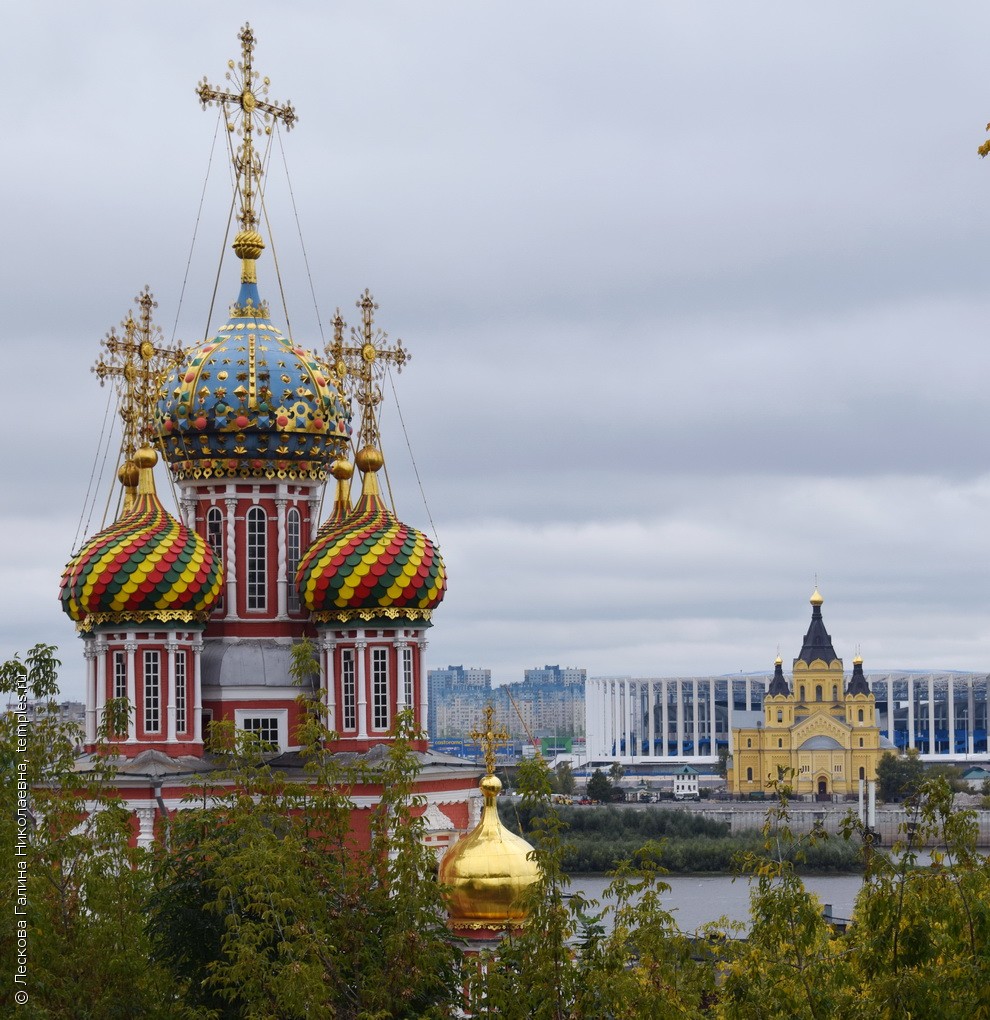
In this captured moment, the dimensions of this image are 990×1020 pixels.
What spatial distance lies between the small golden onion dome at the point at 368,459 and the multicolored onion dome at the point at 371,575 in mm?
831

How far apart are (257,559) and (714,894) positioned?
27.1 meters

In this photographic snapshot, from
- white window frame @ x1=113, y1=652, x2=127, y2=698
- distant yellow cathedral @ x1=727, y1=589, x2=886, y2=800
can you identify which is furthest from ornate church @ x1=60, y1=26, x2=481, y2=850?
distant yellow cathedral @ x1=727, y1=589, x2=886, y2=800

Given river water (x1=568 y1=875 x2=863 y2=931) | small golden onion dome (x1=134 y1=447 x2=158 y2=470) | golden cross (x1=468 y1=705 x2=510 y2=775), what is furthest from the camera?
river water (x1=568 y1=875 x2=863 y2=931)

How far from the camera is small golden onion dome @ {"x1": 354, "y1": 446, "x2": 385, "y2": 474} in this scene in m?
22.6

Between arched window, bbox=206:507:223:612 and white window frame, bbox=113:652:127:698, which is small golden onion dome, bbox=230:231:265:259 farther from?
white window frame, bbox=113:652:127:698

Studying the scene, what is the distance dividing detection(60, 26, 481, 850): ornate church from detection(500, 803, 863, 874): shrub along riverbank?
19783 mm

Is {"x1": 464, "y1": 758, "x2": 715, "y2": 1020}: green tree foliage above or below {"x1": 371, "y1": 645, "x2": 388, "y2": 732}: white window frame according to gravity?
below

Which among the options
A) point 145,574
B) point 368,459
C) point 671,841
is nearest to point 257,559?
point 368,459

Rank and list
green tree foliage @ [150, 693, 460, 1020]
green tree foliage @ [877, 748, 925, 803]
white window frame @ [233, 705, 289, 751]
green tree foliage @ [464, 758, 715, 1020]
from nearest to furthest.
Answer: green tree foliage @ [464, 758, 715, 1020]
green tree foliage @ [150, 693, 460, 1020]
white window frame @ [233, 705, 289, 751]
green tree foliage @ [877, 748, 925, 803]

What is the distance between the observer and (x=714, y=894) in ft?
156

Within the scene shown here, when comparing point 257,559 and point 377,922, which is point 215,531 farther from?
point 377,922

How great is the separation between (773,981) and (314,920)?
8.75 feet

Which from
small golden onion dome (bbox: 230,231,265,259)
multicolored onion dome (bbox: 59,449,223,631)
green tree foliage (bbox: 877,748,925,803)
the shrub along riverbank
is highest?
small golden onion dome (bbox: 230,231,265,259)

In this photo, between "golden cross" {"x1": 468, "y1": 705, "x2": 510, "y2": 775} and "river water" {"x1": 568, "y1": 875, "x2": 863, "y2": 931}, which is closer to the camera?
"golden cross" {"x1": 468, "y1": 705, "x2": 510, "y2": 775}
